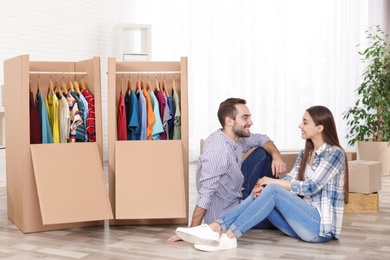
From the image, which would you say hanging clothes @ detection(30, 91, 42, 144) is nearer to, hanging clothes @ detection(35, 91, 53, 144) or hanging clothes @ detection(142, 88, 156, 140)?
hanging clothes @ detection(35, 91, 53, 144)

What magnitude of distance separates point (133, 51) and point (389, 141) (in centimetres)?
346

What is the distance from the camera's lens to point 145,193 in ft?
13.9

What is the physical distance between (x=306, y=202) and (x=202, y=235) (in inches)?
25.6

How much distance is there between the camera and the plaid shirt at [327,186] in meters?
3.59

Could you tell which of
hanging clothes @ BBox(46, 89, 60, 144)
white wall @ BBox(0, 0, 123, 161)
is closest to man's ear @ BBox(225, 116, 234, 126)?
hanging clothes @ BBox(46, 89, 60, 144)

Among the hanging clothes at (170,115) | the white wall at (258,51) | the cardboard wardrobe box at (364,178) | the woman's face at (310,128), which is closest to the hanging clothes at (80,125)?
the hanging clothes at (170,115)

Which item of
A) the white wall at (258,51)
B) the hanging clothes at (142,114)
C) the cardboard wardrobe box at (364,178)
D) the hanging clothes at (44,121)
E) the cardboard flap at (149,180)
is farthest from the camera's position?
the white wall at (258,51)

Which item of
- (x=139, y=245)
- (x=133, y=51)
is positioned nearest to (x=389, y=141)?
(x=133, y=51)

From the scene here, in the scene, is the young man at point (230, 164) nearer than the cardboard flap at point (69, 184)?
Yes

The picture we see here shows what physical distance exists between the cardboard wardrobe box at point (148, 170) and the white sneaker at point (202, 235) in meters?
0.64

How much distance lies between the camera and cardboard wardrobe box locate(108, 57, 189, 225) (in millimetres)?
4211

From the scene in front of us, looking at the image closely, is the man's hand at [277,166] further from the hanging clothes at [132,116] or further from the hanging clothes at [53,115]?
the hanging clothes at [53,115]

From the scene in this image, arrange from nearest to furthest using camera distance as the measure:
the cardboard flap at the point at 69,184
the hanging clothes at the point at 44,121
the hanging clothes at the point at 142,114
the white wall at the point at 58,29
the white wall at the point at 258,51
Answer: the cardboard flap at the point at 69,184 → the hanging clothes at the point at 44,121 → the hanging clothes at the point at 142,114 → the white wall at the point at 58,29 → the white wall at the point at 258,51

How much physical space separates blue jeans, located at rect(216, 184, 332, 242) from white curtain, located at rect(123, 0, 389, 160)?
485cm
